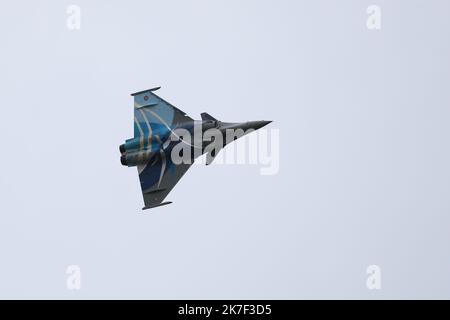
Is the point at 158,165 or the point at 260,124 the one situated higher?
the point at 260,124

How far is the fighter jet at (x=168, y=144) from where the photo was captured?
63.8 meters

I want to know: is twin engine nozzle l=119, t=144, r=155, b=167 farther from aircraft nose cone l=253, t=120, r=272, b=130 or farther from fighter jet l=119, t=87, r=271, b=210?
aircraft nose cone l=253, t=120, r=272, b=130

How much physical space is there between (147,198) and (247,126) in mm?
7359

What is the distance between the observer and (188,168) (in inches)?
2552

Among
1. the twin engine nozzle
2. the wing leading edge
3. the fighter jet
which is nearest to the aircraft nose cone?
the fighter jet

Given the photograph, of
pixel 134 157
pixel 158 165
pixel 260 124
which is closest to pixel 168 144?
pixel 158 165

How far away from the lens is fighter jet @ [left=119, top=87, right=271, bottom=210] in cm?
6381

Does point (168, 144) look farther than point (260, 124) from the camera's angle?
Yes

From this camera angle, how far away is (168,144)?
2539 inches

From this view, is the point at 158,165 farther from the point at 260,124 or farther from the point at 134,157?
the point at 260,124

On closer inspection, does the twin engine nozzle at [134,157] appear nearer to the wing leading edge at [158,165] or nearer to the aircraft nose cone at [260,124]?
the wing leading edge at [158,165]

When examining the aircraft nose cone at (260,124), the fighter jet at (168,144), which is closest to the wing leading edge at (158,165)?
the fighter jet at (168,144)
